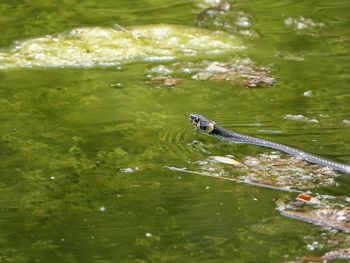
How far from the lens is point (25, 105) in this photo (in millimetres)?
5684

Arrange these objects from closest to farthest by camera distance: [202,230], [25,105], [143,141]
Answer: [202,230] → [143,141] → [25,105]

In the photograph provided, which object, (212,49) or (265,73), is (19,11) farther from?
(265,73)

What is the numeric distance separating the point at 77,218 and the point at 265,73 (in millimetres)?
3014

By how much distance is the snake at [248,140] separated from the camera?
14.7 feet

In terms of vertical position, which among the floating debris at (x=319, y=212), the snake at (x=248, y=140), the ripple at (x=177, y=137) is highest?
the snake at (x=248, y=140)

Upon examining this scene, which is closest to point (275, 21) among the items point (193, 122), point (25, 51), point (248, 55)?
point (248, 55)

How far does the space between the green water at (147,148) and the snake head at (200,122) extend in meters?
0.06

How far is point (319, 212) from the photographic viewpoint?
3885 mm

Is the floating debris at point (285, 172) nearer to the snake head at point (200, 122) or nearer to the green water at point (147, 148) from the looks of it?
the green water at point (147, 148)

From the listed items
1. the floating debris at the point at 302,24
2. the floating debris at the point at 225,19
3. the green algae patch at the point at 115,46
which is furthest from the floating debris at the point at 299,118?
the floating debris at the point at 302,24

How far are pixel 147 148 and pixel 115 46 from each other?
2484 millimetres

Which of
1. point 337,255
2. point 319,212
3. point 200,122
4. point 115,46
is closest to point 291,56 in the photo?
point 115,46

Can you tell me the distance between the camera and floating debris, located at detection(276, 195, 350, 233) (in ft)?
12.3

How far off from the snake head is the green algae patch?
1.84 meters
